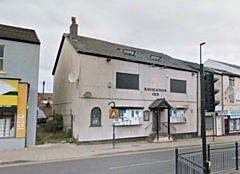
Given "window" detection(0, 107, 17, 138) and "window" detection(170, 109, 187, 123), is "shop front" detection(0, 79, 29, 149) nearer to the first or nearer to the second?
"window" detection(0, 107, 17, 138)

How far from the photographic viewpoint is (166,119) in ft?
68.5

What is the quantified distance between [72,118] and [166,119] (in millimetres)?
8780

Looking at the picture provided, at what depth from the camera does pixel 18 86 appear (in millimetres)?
14266

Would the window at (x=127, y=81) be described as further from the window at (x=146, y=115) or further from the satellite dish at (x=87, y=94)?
the satellite dish at (x=87, y=94)

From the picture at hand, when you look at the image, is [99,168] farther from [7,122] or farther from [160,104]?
[160,104]

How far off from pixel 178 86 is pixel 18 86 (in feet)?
48.3

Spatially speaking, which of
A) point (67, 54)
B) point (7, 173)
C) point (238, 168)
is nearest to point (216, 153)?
point (238, 168)

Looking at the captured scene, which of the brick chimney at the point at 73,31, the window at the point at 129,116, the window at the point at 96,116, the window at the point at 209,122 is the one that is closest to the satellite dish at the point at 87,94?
the window at the point at 96,116

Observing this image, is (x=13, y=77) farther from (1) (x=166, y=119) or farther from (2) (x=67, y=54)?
(1) (x=166, y=119)

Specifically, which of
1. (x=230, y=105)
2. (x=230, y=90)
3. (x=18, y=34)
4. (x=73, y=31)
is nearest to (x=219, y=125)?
(x=230, y=105)

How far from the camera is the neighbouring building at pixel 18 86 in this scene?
13.9 metres

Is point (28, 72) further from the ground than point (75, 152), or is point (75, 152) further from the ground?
point (28, 72)

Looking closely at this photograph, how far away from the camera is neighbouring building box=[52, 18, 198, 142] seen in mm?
16812

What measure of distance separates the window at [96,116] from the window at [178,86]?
825 centimetres
